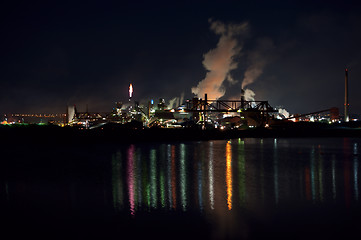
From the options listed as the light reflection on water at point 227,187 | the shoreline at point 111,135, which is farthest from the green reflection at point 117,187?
the shoreline at point 111,135

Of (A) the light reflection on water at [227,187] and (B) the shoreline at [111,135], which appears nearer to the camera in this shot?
(A) the light reflection on water at [227,187]

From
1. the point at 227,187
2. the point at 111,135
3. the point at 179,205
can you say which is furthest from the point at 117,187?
the point at 111,135

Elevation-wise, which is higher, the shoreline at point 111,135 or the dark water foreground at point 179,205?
the shoreline at point 111,135

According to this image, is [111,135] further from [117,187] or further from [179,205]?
[179,205]

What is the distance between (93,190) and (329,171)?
1393cm

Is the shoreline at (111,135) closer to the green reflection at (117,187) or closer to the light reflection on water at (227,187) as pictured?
the green reflection at (117,187)

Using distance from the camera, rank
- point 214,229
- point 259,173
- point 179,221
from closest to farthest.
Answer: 1. point 214,229
2. point 179,221
3. point 259,173

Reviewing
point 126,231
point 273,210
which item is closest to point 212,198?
point 273,210

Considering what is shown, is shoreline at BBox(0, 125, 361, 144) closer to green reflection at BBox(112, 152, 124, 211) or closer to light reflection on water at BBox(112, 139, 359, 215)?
green reflection at BBox(112, 152, 124, 211)

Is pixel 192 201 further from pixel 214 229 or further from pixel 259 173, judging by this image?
pixel 259 173

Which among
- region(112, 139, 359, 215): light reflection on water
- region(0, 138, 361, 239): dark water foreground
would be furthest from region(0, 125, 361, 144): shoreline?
region(0, 138, 361, 239): dark water foreground

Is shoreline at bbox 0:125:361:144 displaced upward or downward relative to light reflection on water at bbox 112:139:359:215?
upward

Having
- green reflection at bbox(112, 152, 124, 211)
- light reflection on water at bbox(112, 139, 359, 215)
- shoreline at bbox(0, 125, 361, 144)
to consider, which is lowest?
light reflection on water at bbox(112, 139, 359, 215)

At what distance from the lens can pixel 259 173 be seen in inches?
680
